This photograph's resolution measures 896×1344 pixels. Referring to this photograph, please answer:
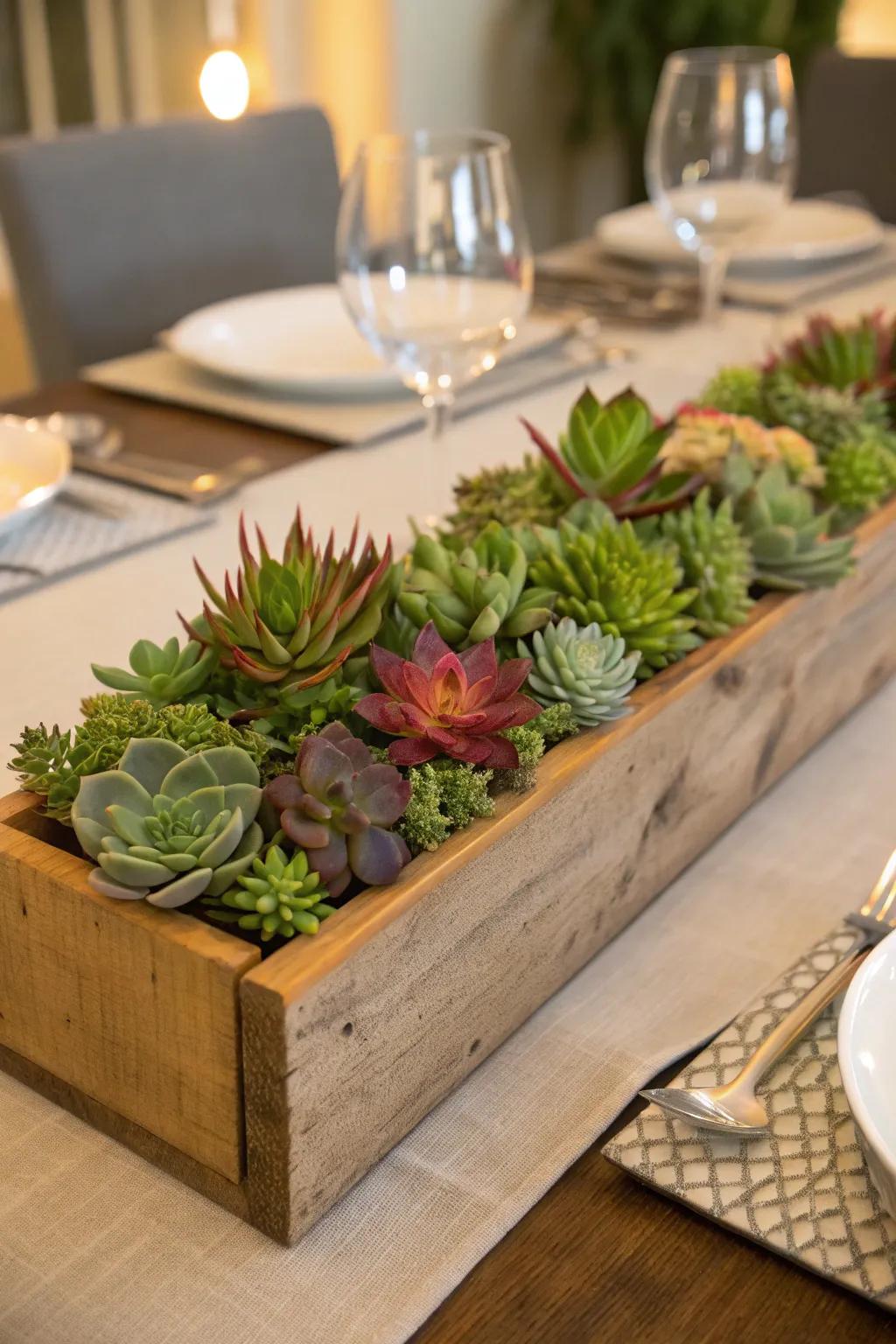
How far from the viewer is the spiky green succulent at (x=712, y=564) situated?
651mm

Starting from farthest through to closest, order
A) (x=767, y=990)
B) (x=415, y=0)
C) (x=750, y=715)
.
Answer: (x=415, y=0) → (x=750, y=715) → (x=767, y=990)

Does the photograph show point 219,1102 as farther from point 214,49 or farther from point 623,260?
point 214,49

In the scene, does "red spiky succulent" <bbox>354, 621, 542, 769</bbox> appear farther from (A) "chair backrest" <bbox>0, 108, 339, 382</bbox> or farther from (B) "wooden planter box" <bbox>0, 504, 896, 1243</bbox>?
(A) "chair backrest" <bbox>0, 108, 339, 382</bbox>

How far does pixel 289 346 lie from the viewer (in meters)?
1.23

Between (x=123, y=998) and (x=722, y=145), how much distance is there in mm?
1001

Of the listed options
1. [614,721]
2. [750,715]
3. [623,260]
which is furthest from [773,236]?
[614,721]

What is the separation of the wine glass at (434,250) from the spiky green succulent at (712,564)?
27 centimetres

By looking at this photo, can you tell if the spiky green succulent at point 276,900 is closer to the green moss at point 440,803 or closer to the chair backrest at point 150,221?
the green moss at point 440,803

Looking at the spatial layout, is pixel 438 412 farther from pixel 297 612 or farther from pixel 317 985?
pixel 317 985

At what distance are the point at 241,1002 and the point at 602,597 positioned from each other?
0.85 ft

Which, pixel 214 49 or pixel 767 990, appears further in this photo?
pixel 214 49

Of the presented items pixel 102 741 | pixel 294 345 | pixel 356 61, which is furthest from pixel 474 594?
pixel 356 61

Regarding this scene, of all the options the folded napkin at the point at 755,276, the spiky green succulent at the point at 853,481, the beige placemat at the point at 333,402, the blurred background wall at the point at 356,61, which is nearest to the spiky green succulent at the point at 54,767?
the spiky green succulent at the point at 853,481

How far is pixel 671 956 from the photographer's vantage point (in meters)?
0.61
